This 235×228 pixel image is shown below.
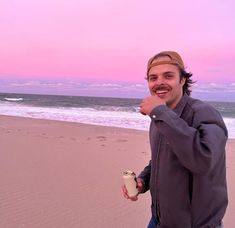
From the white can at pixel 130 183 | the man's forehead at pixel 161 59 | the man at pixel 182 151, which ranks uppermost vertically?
the man's forehead at pixel 161 59

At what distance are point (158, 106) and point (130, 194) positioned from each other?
0.78 m

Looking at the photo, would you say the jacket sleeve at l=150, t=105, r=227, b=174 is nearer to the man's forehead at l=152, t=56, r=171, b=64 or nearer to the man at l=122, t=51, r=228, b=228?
the man at l=122, t=51, r=228, b=228

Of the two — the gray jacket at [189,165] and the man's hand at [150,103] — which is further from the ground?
the man's hand at [150,103]

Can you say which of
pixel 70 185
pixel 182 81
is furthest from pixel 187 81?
pixel 70 185

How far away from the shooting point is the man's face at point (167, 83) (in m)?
1.85

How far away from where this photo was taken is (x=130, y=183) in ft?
7.18

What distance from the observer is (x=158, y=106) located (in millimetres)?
1670

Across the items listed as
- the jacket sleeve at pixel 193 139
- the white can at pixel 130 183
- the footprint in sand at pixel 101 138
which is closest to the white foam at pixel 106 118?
the footprint in sand at pixel 101 138

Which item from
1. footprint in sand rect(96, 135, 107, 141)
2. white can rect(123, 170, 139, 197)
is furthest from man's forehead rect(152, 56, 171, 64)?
footprint in sand rect(96, 135, 107, 141)

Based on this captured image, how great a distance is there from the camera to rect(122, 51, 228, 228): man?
1579 mm

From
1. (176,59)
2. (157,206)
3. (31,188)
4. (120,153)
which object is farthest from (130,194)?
(120,153)

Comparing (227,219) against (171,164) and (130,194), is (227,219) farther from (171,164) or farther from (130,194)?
(171,164)

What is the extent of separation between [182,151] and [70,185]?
4640 millimetres

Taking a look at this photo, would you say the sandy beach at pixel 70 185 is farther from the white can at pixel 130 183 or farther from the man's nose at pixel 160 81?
the man's nose at pixel 160 81
